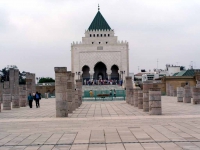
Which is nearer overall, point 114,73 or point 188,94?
point 188,94

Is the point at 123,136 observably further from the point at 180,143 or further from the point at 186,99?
the point at 186,99

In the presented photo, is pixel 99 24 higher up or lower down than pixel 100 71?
higher up

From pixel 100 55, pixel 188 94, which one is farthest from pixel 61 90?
pixel 100 55

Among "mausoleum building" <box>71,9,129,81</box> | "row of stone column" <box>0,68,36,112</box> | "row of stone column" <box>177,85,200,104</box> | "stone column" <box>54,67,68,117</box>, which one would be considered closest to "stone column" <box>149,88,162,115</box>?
"stone column" <box>54,67,68,117</box>

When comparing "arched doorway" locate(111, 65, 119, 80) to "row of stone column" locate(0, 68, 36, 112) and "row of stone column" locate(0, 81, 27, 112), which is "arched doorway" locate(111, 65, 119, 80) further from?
"row of stone column" locate(0, 81, 27, 112)

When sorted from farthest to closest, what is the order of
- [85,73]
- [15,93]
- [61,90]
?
[85,73] < [15,93] < [61,90]

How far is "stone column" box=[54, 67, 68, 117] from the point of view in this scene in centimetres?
1395

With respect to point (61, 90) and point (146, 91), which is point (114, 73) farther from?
point (61, 90)

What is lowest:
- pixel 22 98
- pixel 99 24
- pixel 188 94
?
pixel 22 98

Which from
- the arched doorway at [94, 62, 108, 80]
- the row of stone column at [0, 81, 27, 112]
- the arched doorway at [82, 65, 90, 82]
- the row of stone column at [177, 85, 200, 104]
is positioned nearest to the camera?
the row of stone column at [0, 81, 27, 112]

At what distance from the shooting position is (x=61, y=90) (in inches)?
552

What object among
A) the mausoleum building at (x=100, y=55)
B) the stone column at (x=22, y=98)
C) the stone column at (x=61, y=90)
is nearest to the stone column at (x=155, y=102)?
the stone column at (x=61, y=90)

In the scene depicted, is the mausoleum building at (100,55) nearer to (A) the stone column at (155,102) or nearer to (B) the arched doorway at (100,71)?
(B) the arched doorway at (100,71)

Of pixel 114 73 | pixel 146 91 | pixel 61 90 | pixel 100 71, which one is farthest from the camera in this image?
pixel 100 71
